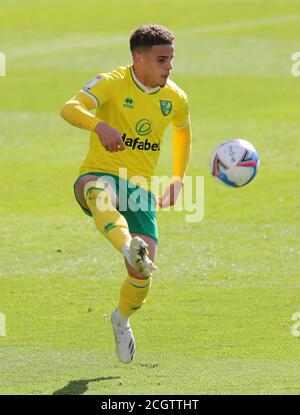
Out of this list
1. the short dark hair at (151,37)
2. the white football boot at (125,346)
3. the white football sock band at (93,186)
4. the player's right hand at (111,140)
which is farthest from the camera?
the short dark hair at (151,37)

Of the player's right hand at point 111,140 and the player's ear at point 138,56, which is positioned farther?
the player's ear at point 138,56

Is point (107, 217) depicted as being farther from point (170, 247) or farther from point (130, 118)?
point (170, 247)

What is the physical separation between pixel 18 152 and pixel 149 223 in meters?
10.6

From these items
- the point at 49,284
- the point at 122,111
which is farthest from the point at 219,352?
the point at 49,284

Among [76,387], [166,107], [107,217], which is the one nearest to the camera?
[76,387]

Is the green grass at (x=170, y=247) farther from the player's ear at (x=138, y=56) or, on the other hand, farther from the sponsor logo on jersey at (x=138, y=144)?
the player's ear at (x=138, y=56)

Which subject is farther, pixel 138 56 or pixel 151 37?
pixel 138 56

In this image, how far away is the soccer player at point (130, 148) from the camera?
8734 millimetres

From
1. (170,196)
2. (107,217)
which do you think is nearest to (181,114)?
(170,196)

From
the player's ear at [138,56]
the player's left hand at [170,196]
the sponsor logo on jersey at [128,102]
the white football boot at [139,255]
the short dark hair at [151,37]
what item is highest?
the short dark hair at [151,37]

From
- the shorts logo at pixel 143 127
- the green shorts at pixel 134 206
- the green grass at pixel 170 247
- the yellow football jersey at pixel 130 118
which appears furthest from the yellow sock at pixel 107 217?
the green grass at pixel 170 247

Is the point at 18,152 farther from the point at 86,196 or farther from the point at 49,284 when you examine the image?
the point at 86,196

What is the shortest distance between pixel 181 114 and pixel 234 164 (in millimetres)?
786

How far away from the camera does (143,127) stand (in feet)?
30.3
